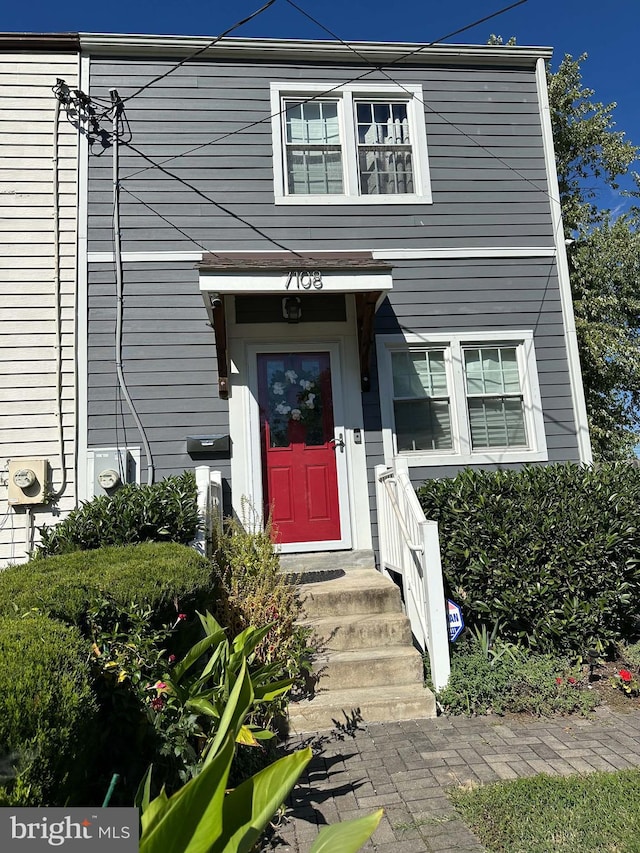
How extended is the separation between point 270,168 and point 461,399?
3.24m

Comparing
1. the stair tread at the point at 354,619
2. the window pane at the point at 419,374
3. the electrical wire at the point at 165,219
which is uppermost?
the electrical wire at the point at 165,219

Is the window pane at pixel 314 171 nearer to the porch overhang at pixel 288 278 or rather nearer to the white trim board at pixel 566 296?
the porch overhang at pixel 288 278

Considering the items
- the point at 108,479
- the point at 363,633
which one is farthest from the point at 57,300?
the point at 363,633

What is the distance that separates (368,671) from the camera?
3805 mm

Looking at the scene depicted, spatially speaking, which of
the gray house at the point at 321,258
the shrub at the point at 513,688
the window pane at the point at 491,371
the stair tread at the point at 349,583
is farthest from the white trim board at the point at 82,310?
the window pane at the point at 491,371

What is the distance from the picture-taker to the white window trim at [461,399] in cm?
589

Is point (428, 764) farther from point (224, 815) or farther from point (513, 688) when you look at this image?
point (224, 815)

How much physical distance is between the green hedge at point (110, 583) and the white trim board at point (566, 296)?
446cm

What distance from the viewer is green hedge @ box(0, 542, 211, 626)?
2430mm

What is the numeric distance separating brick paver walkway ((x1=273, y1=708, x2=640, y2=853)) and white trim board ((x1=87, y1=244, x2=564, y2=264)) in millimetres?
4277

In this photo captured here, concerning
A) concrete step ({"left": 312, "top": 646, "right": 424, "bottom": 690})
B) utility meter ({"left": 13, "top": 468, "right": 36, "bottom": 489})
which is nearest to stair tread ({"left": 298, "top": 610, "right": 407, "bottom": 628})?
concrete step ({"left": 312, "top": 646, "right": 424, "bottom": 690})

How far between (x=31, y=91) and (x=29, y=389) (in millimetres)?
3260

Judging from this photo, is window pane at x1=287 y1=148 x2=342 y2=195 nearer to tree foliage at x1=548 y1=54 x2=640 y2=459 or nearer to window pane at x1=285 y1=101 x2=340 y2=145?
window pane at x1=285 y1=101 x2=340 y2=145

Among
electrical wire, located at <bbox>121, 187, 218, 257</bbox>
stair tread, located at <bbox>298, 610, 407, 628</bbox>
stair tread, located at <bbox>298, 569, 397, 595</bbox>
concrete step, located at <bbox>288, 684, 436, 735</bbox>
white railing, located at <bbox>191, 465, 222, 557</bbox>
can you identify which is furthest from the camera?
electrical wire, located at <bbox>121, 187, 218, 257</bbox>
